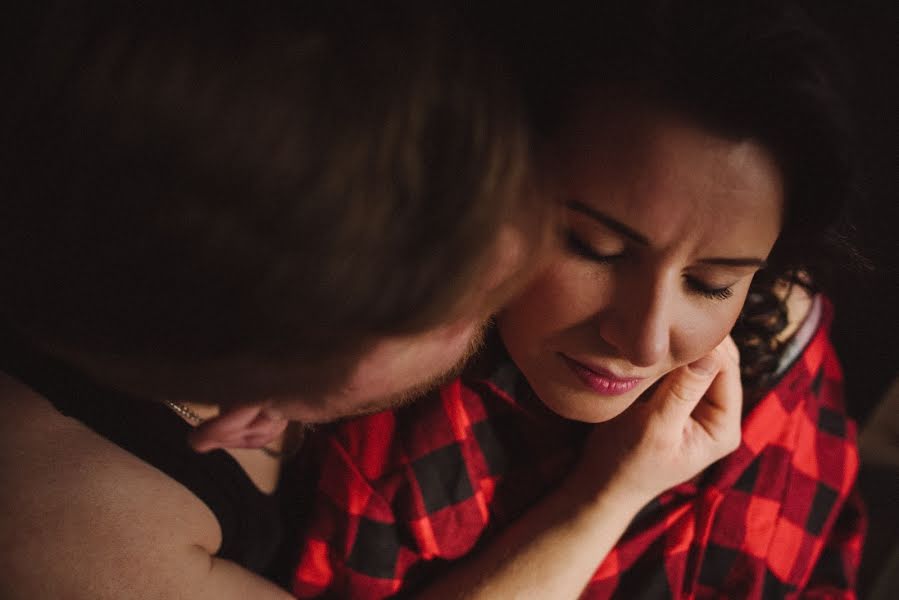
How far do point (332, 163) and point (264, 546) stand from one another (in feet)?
2.38

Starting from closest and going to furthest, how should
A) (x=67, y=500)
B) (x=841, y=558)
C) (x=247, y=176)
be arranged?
(x=247, y=176) < (x=67, y=500) < (x=841, y=558)

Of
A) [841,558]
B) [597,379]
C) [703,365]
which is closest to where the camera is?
[597,379]

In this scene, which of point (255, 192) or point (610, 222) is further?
point (610, 222)

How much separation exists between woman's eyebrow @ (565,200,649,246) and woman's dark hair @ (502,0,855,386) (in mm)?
83

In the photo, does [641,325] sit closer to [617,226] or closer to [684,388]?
[617,226]

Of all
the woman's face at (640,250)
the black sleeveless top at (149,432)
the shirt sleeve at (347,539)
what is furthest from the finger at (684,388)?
the black sleeveless top at (149,432)

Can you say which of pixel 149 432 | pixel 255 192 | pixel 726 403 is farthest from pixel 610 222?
pixel 149 432

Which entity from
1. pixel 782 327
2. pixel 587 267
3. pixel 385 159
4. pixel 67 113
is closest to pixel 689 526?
pixel 782 327

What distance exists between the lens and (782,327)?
1.01 meters

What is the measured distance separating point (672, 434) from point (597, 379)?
218 mm

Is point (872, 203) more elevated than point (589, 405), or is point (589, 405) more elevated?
point (872, 203)

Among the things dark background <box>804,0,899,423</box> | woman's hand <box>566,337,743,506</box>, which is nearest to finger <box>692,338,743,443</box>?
woman's hand <box>566,337,743,506</box>

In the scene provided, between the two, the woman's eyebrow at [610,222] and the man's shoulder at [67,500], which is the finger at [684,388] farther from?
the man's shoulder at [67,500]

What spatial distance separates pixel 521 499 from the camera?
3.36ft
